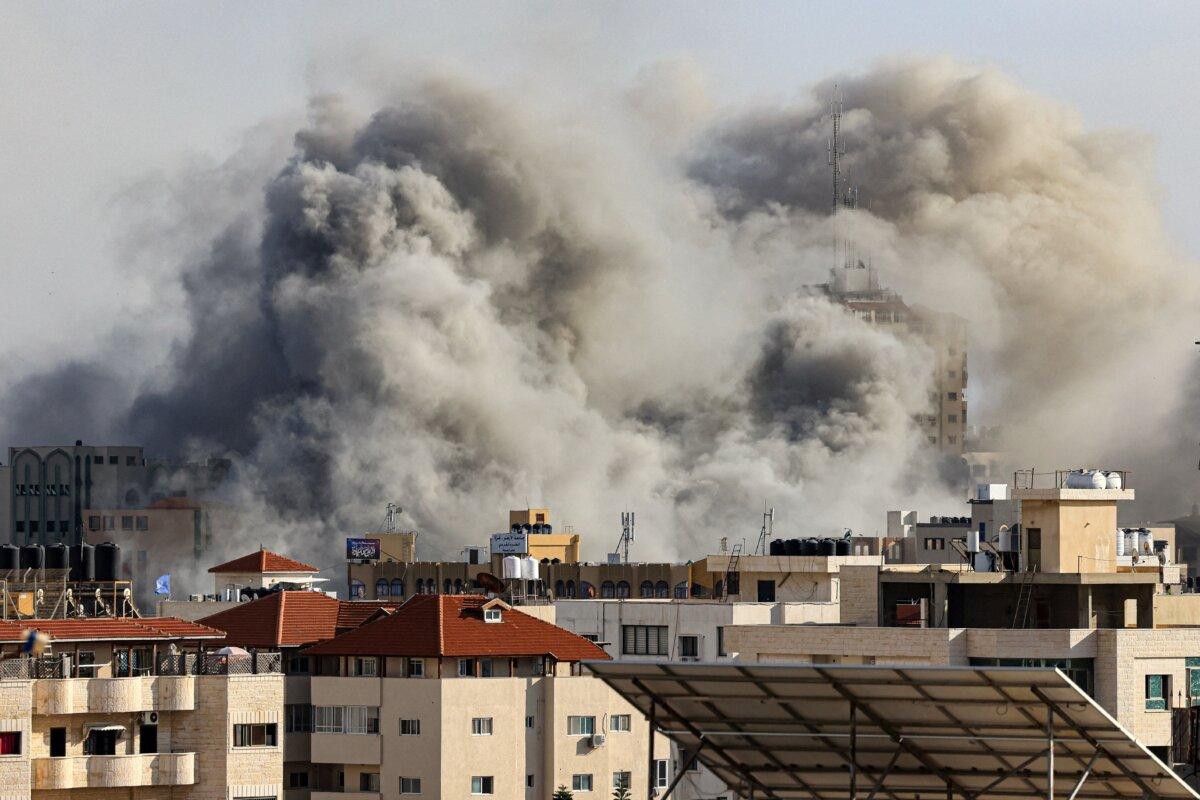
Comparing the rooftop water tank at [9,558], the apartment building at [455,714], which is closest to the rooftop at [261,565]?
the rooftop water tank at [9,558]

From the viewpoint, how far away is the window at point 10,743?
1672 inches

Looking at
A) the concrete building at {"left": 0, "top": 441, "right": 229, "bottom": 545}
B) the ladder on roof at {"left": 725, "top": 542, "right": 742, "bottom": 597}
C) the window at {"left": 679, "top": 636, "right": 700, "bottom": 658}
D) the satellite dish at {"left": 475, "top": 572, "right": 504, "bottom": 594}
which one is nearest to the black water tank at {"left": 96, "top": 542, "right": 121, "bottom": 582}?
the window at {"left": 679, "top": 636, "right": 700, "bottom": 658}

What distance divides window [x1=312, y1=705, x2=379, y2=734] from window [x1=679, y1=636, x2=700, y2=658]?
7.14m

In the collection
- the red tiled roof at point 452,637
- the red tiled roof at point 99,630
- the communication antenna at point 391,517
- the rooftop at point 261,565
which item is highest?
the communication antenna at point 391,517

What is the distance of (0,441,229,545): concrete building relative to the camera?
12681cm

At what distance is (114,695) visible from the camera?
44.0m

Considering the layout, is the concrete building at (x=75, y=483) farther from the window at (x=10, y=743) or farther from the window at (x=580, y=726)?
the window at (x=10, y=743)

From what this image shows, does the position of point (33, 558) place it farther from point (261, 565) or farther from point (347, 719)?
point (261, 565)

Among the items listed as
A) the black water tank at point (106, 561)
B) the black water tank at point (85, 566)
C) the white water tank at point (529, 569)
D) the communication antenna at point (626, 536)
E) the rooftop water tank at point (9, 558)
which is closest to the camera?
the black water tank at point (106, 561)

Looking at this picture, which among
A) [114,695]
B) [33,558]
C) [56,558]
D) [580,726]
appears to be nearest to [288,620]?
[580,726]

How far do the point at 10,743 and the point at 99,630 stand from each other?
2931mm

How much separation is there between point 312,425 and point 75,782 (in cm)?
8559

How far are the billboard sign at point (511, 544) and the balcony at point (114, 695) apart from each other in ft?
175

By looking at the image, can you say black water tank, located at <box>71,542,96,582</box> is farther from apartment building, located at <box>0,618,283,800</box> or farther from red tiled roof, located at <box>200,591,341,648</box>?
apartment building, located at <box>0,618,283,800</box>
